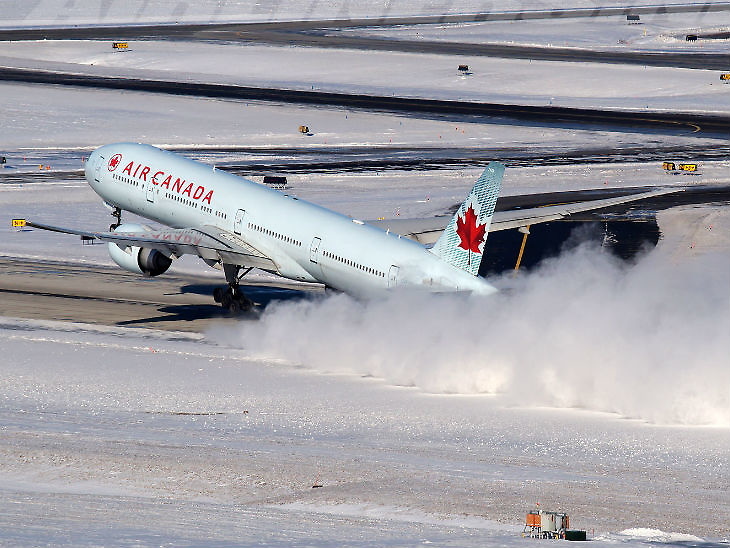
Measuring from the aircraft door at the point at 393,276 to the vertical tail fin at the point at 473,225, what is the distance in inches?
84.0

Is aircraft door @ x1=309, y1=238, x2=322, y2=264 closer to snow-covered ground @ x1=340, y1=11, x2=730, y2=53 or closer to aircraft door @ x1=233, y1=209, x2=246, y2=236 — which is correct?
aircraft door @ x1=233, y1=209, x2=246, y2=236

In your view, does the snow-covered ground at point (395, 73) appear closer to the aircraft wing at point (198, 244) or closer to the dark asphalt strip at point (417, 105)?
the dark asphalt strip at point (417, 105)

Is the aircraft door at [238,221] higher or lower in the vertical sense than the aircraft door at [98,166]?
lower

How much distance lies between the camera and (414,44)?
157 meters

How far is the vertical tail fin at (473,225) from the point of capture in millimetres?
47406

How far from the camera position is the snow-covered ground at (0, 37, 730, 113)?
126562mm

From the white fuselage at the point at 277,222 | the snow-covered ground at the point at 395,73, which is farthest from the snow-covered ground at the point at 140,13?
the white fuselage at the point at 277,222

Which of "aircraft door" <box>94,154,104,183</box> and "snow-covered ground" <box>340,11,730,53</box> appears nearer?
"aircraft door" <box>94,154,104,183</box>

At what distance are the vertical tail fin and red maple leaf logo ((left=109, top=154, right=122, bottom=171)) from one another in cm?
2233

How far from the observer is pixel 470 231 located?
48312 mm

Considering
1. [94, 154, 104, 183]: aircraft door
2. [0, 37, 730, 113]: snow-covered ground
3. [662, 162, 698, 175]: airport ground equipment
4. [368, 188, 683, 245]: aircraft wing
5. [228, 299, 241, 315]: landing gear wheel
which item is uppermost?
[0, 37, 730, 113]: snow-covered ground

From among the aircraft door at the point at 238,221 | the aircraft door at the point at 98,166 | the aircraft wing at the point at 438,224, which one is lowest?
the aircraft door at the point at 238,221

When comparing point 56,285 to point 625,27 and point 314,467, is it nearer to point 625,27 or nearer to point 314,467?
point 314,467

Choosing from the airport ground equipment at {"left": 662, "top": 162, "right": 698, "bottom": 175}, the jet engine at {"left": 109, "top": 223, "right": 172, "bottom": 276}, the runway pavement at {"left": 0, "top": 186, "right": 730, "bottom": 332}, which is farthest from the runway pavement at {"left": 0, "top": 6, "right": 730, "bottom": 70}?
the jet engine at {"left": 109, "top": 223, "right": 172, "bottom": 276}
